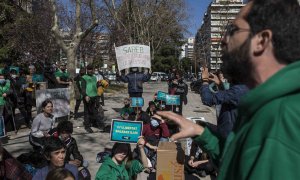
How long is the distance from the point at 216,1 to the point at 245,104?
127 feet

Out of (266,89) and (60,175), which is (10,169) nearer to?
(60,175)

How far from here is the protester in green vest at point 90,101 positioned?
Result: 11711 mm

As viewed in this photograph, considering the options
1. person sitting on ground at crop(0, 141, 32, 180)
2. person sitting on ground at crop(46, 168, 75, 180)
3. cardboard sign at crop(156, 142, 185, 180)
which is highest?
person sitting on ground at crop(46, 168, 75, 180)

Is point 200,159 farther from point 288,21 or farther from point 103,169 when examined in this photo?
point 288,21

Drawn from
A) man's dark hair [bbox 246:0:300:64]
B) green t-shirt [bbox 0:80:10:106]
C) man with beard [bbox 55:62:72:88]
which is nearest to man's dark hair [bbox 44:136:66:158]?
man's dark hair [bbox 246:0:300:64]

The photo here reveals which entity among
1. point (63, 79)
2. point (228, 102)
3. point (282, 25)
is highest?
point (282, 25)

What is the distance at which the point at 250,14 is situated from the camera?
4.44 ft

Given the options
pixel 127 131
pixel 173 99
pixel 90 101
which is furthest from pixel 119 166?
pixel 173 99

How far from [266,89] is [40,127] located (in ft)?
22.4

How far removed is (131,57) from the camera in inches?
547

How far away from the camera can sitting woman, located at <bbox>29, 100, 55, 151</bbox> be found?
7.24 m

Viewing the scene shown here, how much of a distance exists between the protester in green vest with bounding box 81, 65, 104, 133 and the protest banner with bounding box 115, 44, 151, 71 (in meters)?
2.09

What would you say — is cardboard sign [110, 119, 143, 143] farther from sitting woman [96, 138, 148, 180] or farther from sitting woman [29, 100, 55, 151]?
sitting woman [29, 100, 55, 151]

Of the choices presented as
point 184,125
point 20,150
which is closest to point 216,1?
point 20,150
